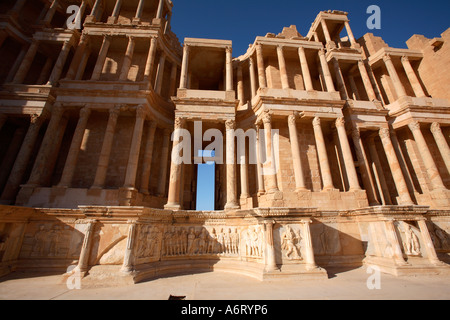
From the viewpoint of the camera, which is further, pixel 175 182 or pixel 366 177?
pixel 366 177

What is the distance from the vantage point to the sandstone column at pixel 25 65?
14289mm

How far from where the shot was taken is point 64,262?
773cm

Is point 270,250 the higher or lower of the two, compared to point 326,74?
lower

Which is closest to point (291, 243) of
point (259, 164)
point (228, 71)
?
point (259, 164)

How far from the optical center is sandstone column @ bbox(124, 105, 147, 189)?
38.9 feet

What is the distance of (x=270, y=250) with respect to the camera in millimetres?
6445

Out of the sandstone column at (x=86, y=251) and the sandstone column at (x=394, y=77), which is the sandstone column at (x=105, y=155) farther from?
the sandstone column at (x=394, y=77)

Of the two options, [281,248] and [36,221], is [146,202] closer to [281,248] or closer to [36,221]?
[36,221]

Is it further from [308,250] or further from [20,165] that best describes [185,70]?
[308,250]

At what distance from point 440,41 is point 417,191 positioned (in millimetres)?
14358

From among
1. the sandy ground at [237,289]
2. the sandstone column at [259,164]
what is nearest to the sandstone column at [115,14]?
the sandstone column at [259,164]

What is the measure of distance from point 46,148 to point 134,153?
555 centimetres

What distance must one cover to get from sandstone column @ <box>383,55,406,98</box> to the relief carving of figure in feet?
59.7

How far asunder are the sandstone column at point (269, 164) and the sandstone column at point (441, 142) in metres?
13.8
